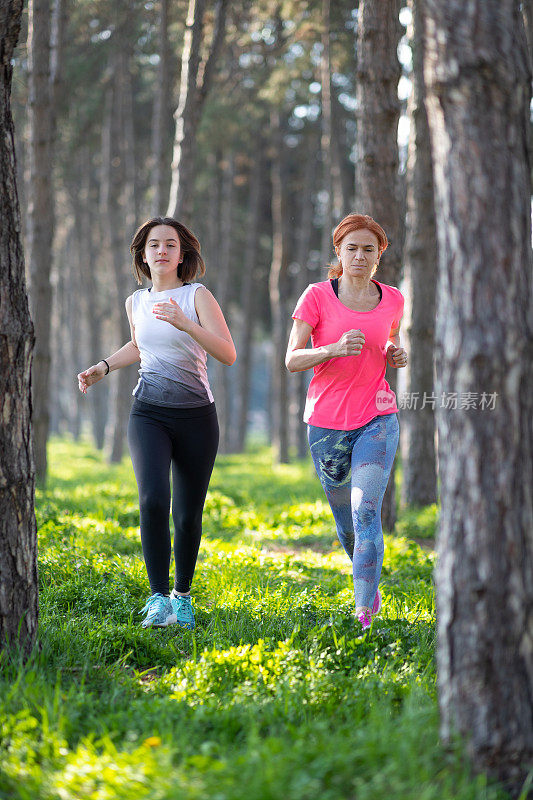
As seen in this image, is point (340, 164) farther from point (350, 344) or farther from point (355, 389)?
point (350, 344)

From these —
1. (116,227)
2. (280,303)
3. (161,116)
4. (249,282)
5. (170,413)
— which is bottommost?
(170,413)

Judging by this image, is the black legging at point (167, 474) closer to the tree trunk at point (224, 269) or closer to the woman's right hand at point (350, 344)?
the woman's right hand at point (350, 344)

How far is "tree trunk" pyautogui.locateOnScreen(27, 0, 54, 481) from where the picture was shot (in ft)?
29.9

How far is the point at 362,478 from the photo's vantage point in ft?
13.4

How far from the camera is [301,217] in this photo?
72.9 ft

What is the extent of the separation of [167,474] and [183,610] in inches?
32.0

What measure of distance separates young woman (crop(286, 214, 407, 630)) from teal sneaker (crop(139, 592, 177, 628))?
1094 millimetres

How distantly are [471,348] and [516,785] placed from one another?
59.7 inches

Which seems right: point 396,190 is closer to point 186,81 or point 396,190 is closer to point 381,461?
point 381,461

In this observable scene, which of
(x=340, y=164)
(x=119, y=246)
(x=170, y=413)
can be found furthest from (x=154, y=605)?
(x=340, y=164)

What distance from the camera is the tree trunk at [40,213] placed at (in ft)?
29.9

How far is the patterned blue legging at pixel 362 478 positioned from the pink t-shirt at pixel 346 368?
0.08 metres

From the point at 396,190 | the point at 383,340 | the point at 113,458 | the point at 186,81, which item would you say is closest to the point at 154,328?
the point at 383,340

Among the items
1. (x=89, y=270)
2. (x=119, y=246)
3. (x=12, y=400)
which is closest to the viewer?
(x=12, y=400)
